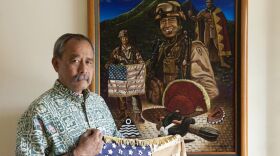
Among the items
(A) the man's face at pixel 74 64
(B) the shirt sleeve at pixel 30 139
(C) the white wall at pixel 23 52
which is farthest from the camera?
(C) the white wall at pixel 23 52

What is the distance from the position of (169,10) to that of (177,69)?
0.30m

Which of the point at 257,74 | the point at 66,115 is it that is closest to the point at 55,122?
the point at 66,115

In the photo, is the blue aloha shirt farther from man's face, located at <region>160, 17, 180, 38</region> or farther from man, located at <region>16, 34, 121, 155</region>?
man's face, located at <region>160, 17, 180, 38</region>

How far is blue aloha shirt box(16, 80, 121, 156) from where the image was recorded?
1.07m

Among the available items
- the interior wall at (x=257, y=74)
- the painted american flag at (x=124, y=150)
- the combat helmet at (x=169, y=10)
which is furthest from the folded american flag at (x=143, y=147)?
the combat helmet at (x=169, y=10)

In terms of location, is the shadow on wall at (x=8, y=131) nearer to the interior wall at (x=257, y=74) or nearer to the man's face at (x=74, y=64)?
the man's face at (x=74, y=64)

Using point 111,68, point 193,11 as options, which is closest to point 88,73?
point 111,68

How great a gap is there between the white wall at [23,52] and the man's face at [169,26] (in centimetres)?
48

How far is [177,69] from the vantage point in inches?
61.7

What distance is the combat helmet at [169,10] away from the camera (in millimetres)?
1561

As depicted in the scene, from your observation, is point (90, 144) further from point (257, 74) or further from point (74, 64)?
point (257, 74)

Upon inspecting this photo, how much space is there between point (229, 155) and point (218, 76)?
0.41m

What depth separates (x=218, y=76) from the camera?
5.16 feet

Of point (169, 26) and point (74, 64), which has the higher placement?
point (169, 26)
